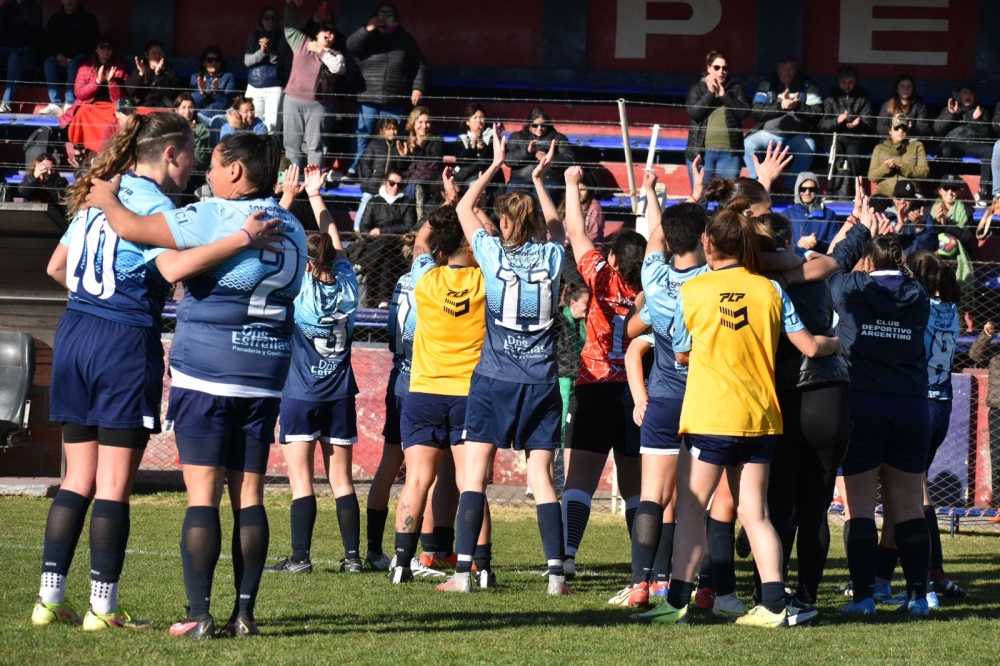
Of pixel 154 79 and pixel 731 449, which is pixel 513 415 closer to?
pixel 731 449

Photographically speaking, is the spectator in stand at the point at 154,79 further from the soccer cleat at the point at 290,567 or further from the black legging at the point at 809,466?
the black legging at the point at 809,466

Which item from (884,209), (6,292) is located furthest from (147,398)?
(884,209)

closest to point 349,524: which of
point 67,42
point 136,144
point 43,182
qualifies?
point 136,144

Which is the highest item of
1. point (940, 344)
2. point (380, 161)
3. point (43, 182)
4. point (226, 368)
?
point (380, 161)

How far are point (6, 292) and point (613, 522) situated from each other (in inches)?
231

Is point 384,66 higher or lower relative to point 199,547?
higher

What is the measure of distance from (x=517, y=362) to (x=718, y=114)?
826 centimetres

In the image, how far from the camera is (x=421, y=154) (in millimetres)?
13969

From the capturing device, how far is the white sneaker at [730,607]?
5910 millimetres

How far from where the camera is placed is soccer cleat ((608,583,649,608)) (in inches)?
245

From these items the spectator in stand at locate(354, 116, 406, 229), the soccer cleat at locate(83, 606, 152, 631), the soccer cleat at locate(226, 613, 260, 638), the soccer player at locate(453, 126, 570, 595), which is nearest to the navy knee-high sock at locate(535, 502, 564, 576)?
the soccer player at locate(453, 126, 570, 595)

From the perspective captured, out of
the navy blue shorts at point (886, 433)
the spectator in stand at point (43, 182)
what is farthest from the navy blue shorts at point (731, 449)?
the spectator in stand at point (43, 182)

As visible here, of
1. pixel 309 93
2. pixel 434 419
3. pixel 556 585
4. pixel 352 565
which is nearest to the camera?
pixel 556 585

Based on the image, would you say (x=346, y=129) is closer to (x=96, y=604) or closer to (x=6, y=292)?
(x=6, y=292)
